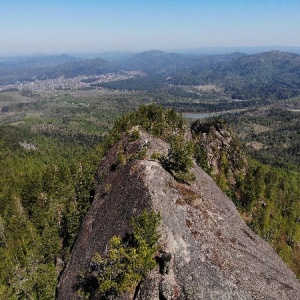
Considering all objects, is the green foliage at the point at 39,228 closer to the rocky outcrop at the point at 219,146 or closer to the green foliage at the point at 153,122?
the green foliage at the point at 153,122

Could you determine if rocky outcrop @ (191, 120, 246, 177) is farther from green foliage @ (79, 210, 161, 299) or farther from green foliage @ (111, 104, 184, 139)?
A: green foliage @ (79, 210, 161, 299)

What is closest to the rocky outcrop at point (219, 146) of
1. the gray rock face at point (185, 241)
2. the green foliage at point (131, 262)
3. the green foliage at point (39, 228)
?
the gray rock face at point (185, 241)

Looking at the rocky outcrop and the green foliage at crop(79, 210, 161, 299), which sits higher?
the green foliage at crop(79, 210, 161, 299)

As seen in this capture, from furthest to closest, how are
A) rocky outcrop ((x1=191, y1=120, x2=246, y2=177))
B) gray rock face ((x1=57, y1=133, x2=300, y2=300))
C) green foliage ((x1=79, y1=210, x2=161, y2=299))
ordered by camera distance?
rocky outcrop ((x1=191, y1=120, x2=246, y2=177)), gray rock face ((x1=57, y1=133, x2=300, y2=300)), green foliage ((x1=79, y1=210, x2=161, y2=299))

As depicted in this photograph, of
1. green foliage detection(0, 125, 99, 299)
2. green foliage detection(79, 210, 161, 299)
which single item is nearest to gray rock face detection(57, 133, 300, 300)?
green foliage detection(79, 210, 161, 299)

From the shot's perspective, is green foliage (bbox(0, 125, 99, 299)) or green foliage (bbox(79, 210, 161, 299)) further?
green foliage (bbox(0, 125, 99, 299))
